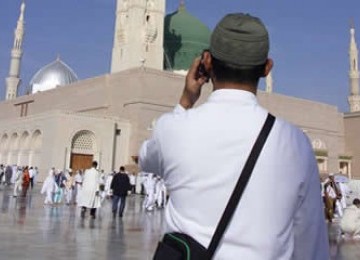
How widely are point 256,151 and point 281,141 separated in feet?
0.25

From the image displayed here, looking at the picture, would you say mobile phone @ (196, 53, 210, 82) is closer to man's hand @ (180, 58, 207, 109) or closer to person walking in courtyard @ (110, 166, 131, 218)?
man's hand @ (180, 58, 207, 109)

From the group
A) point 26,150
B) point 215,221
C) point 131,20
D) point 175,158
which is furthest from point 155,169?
point 131,20

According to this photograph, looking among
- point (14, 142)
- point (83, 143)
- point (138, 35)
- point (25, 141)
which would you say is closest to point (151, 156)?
point (83, 143)

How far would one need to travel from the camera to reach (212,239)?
3.84ft

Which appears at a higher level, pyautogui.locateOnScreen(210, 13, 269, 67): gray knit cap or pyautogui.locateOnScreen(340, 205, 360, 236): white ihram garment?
pyautogui.locateOnScreen(210, 13, 269, 67): gray knit cap

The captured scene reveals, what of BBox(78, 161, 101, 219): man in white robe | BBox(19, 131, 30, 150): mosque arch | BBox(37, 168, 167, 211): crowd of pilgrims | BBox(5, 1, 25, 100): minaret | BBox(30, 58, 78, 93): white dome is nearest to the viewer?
BBox(78, 161, 101, 219): man in white robe

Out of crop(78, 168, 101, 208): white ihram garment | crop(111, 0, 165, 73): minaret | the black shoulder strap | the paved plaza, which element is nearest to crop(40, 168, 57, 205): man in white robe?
the paved plaza

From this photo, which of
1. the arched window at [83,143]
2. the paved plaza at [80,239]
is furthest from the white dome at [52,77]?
the paved plaza at [80,239]

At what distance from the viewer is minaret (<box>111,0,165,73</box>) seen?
1241 inches

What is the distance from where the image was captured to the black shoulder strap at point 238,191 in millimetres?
1168

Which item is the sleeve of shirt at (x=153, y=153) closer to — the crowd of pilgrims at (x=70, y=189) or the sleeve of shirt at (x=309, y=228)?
the sleeve of shirt at (x=309, y=228)

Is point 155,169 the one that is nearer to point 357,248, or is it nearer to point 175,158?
point 175,158

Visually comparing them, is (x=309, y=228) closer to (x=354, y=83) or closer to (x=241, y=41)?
(x=241, y=41)

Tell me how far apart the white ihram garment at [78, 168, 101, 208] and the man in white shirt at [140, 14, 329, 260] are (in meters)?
8.57
